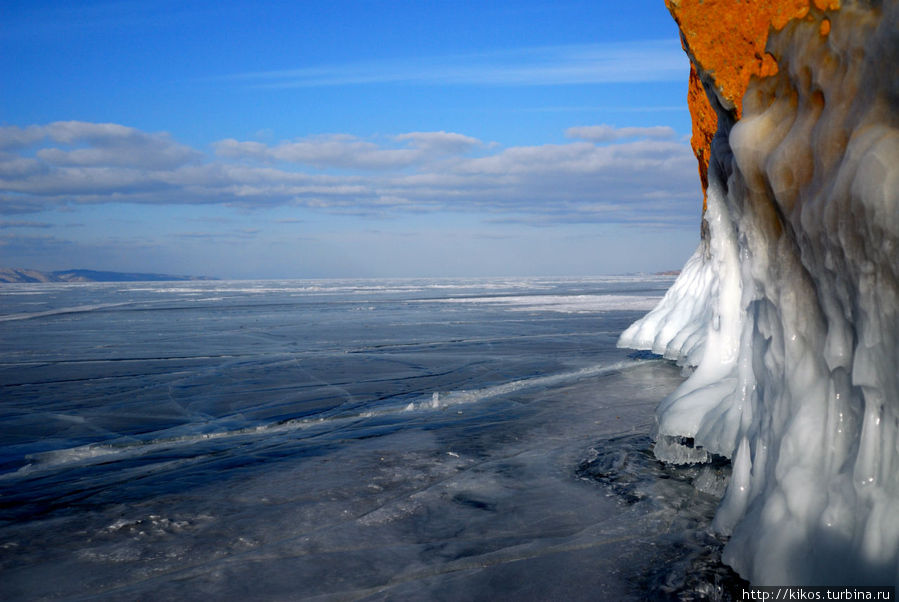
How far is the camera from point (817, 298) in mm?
2625

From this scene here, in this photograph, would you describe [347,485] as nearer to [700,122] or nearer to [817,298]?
[817,298]

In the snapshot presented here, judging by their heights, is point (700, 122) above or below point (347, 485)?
above

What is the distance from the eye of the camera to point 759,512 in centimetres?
258

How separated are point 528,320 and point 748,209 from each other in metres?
13.2

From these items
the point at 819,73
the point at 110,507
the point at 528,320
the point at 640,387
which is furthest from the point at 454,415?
the point at 528,320

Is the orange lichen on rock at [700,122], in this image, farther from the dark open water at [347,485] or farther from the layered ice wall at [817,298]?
the layered ice wall at [817,298]

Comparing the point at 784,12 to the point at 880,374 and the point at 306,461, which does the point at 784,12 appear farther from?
the point at 306,461

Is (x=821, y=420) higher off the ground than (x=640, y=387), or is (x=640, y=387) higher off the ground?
(x=821, y=420)

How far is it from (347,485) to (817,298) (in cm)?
260

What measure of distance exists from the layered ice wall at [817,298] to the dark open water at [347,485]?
0.38m

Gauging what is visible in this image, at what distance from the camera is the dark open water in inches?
106

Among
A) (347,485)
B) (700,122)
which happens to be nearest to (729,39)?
(347,485)

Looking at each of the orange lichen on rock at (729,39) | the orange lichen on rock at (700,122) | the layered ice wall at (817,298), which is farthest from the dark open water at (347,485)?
the orange lichen on rock at (700,122)

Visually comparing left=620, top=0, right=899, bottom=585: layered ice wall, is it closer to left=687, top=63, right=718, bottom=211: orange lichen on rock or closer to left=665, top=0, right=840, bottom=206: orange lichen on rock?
left=665, top=0, right=840, bottom=206: orange lichen on rock
